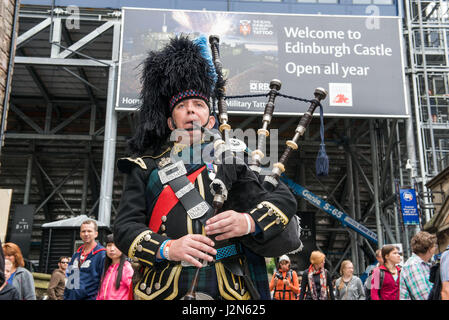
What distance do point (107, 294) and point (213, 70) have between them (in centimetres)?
355

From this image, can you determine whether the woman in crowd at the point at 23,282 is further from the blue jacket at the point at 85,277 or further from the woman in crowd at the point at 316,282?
the woman in crowd at the point at 316,282

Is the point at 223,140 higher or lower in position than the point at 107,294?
higher

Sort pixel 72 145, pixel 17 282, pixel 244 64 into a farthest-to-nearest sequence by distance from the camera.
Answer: pixel 72 145 < pixel 244 64 < pixel 17 282

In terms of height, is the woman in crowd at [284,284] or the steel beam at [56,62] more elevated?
the steel beam at [56,62]

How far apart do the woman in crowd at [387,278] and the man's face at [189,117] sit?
16.5 ft

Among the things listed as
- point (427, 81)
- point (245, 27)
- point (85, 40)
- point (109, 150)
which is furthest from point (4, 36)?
point (427, 81)

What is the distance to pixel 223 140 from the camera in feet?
7.20

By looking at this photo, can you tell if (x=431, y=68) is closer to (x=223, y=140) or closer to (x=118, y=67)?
(x=118, y=67)

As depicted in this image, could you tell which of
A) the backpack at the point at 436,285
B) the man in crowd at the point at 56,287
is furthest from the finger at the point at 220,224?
the man in crowd at the point at 56,287

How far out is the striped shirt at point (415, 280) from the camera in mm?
4566

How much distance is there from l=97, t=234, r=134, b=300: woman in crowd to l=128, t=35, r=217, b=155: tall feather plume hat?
318 cm

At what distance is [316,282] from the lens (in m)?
7.49

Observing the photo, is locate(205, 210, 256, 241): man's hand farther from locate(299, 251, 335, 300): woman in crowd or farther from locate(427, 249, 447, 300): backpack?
locate(299, 251, 335, 300): woman in crowd
